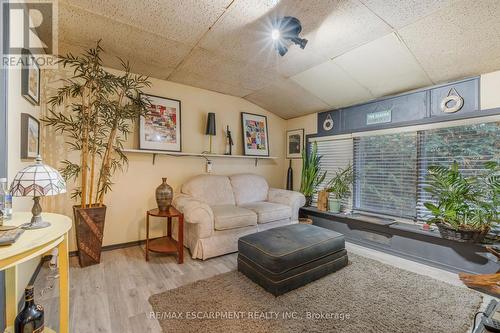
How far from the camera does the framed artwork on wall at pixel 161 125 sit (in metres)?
3.01

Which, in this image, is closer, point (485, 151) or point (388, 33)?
point (388, 33)

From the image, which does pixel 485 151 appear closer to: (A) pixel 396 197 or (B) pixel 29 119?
(A) pixel 396 197

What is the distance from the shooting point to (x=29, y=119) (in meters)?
1.85

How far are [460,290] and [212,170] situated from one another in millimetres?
3158

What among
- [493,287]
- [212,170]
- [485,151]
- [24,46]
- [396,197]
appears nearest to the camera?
[493,287]

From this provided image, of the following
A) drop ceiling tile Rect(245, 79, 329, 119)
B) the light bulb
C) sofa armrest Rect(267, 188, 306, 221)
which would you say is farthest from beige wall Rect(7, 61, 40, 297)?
sofa armrest Rect(267, 188, 306, 221)

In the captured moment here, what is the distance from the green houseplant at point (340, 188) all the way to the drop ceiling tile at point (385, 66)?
126 cm

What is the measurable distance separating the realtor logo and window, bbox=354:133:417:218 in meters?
3.83

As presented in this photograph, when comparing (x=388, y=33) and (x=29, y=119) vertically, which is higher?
(x=388, y=33)

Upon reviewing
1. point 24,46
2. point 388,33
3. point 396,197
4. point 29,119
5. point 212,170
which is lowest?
point 396,197

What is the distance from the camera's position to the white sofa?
257 centimetres

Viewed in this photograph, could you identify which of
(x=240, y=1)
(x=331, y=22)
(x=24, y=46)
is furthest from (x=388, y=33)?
(x=24, y=46)

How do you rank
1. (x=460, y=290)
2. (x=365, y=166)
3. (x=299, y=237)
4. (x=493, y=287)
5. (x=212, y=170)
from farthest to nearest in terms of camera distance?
1. (x=212, y=170)
2. (x=365, y=166)
3. (x=299, y=237)
4. (x=460, y=290)
5. (x=493, y=287)

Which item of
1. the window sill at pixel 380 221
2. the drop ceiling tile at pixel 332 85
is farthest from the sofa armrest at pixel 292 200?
the drop ceiling tile at pixel 332 85
